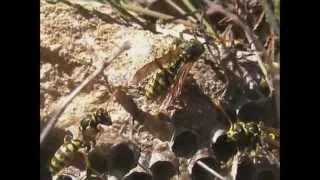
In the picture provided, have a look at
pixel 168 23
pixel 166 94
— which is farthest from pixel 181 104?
pixel 168 23

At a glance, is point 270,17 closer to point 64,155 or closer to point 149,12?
point 149,12

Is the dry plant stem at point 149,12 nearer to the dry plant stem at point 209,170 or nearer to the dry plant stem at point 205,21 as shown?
the dry plant stem at point 205,21

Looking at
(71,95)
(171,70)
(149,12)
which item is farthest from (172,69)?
(71,95)

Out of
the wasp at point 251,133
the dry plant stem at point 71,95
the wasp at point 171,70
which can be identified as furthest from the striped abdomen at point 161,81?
the wasp at point 251,133
